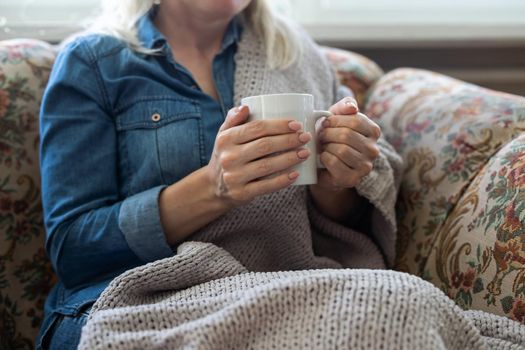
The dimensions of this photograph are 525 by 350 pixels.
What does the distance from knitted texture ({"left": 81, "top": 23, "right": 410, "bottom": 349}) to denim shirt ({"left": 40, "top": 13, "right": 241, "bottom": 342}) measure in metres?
Result: 0.08

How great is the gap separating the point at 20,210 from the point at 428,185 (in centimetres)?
68

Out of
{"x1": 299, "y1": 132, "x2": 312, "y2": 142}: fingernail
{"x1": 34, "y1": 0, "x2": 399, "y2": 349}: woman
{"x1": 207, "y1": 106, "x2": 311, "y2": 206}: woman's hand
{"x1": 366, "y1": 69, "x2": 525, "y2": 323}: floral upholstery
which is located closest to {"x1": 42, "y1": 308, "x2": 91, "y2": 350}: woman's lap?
{"x1": 34, "y1": 0, "x2": 399, "y2": 349}: woman

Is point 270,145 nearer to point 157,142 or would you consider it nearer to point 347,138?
point 347,138

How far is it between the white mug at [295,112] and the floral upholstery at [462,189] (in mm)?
278

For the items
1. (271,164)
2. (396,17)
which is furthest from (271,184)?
(396,17)

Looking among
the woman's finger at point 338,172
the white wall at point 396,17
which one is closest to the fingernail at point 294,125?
the woman's finger at point 338,172

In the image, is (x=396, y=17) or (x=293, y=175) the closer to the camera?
(x=293, y=175)

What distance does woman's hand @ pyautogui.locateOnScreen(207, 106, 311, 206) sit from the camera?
732mm

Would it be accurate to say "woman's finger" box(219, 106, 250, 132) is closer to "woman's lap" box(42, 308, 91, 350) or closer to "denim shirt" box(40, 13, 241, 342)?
"denim shirt" box(40, 13, 241, 342)

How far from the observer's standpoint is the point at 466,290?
0.86m

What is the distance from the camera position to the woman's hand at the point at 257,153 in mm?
732

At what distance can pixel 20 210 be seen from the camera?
102 cm

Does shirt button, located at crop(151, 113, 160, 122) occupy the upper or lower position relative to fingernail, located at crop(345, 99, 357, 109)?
lower

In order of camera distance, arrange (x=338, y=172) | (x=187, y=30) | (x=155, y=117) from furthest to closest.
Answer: (x=187, y=30)
(x=155, y=117)
(x=338, y=172)
